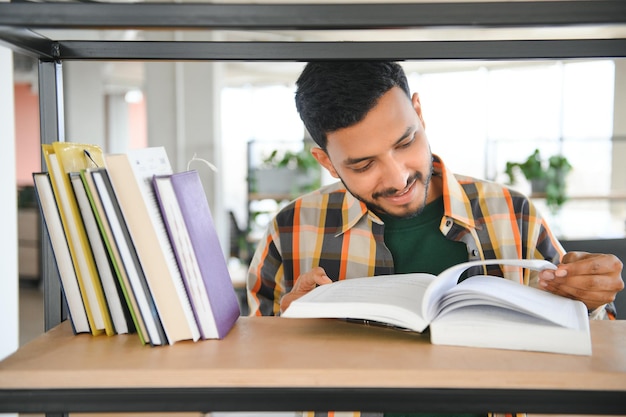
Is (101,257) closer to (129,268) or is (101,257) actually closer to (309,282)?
(129,268)

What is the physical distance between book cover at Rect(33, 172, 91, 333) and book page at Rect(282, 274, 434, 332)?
0.25m

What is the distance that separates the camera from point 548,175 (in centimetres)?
448

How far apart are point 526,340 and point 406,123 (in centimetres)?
48

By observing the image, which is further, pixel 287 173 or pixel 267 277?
pixel 287 173

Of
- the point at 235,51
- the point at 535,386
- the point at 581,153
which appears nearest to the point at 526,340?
the point at 535,386

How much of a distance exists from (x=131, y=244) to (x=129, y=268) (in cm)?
3

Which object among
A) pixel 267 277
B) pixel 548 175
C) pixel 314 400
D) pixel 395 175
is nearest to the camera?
pixel 314 400

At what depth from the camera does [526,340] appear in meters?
0.65

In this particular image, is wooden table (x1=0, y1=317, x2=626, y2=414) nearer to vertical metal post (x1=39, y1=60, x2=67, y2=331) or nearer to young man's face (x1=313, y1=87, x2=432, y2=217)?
vertical metal post (x1=39, y1=60, x2=67, y2=331)

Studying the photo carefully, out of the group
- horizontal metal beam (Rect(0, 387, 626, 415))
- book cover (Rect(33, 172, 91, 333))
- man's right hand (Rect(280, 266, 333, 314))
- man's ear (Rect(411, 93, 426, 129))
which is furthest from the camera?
man's ear (Rect(411, 93, 426, 129))

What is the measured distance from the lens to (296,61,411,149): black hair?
3.34ft

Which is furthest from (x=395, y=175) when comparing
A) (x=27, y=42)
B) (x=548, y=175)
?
(x=548, y=175)

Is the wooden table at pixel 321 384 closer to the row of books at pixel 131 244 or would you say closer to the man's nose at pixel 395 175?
the row of books at pixel 131 244

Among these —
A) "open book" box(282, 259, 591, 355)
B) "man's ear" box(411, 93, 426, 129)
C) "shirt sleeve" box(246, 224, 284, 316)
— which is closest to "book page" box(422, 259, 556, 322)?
"open book" box(282, 259, 591, 355)
